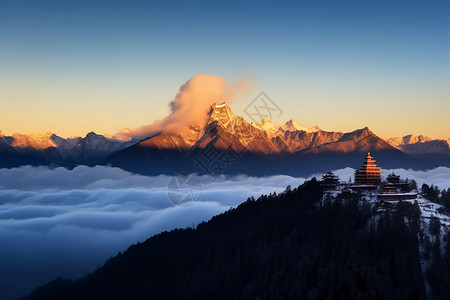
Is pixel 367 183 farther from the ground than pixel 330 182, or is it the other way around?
pixel 330 182

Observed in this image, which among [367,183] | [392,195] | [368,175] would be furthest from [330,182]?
[392,195]

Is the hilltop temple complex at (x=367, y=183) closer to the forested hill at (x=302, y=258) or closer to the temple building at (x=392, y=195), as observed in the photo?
the temple building at (x=392, y=195)

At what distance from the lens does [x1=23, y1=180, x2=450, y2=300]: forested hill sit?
11200 cm

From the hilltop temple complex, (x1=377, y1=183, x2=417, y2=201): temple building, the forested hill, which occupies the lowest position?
the forested hill

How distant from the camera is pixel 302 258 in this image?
13212 cm

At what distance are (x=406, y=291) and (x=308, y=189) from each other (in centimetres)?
7373

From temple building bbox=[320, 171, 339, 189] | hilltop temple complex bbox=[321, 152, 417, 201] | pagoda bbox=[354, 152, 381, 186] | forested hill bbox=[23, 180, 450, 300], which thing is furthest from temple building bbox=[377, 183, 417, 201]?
temple building bbox=[320, 171, 339, 189]

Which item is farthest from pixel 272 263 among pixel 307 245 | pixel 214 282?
pixel 214 282

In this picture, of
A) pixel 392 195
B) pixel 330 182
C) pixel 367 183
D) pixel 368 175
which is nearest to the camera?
pixel 392 195

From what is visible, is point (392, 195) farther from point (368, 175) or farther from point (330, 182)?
point (330, 182)

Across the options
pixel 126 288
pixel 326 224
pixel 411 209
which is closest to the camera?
pixel 411 209

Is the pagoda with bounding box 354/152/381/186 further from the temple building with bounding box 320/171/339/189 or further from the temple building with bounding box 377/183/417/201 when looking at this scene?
the temple building with bounding box 377/183/417/201

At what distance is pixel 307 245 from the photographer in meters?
137

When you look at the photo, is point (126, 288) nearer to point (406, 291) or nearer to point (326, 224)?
point (326, 224)
